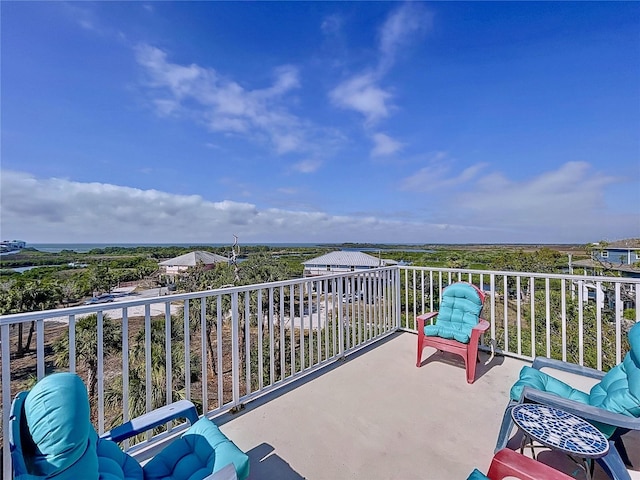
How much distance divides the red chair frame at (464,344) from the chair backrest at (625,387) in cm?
99

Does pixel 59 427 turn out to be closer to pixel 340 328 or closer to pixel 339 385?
pixel 339 385

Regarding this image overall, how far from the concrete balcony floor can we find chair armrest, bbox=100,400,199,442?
2.18ft

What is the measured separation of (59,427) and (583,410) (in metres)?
2.60

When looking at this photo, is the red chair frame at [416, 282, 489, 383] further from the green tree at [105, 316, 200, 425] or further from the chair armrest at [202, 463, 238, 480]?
the green tree at [105, 316, 200, 425]

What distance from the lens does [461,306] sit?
11.5 feet

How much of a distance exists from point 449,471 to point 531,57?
7.10 metres

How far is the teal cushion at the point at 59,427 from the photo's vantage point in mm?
894

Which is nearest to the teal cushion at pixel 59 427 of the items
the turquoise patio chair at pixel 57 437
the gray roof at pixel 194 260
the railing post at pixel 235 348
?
the turquoise patio chair at pixel 57 437

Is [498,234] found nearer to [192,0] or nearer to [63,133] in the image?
[192,0]

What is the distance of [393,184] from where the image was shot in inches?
505

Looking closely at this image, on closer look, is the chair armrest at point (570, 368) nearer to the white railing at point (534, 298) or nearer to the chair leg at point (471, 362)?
the chair leg at point (471, 362)

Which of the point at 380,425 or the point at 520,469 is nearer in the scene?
the point at 520,469

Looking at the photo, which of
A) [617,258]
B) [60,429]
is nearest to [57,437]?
[60,429]

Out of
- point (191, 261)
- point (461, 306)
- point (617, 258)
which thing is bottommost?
point (191, 261)
